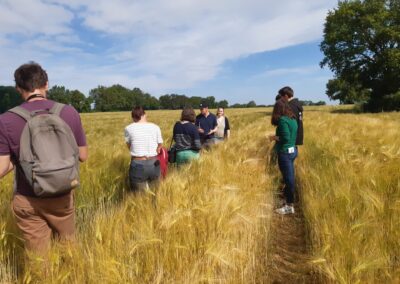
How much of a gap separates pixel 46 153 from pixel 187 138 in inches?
134

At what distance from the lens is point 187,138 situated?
5.51 m

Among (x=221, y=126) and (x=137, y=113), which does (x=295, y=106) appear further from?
(x=221, y=126)

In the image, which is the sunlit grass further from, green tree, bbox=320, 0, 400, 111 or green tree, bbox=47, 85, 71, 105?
green tree, bbox=47, 85, 71, 105

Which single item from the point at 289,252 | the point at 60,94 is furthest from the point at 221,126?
the point at 60,94

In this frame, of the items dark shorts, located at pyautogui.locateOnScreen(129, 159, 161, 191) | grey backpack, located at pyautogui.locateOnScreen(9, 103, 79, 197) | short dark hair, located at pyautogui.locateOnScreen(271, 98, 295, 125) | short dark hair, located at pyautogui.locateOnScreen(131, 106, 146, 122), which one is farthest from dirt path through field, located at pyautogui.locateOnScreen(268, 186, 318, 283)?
short dark hair, located at pyautogui.locateOnScreen(131, 106, 146, 122)

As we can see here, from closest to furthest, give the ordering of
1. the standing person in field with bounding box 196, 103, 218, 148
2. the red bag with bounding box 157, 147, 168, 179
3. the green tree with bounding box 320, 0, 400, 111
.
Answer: the red bag with bounding box 157, 147, 168, 179 < the standing person in field with bounding box 196, 103, 218, 148 < the green tree with bounding box 320, 0, 400, 111

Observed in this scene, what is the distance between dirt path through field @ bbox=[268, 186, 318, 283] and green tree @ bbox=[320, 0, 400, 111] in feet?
91.0

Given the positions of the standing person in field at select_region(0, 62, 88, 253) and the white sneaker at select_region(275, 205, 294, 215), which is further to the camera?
the white sneaker at select_region(275, 205, 294, 215)

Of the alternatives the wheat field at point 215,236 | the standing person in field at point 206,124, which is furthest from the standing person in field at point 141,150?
the standing person in field at point 206,124

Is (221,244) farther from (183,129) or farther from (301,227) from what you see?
(183,129)

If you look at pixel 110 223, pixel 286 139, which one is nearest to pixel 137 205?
pixel 110 223

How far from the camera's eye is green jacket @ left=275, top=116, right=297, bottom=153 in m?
4.57

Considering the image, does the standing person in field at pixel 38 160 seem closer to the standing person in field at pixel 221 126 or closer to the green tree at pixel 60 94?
the standing person in field at pixel 221 126

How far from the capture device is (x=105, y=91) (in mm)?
111250
